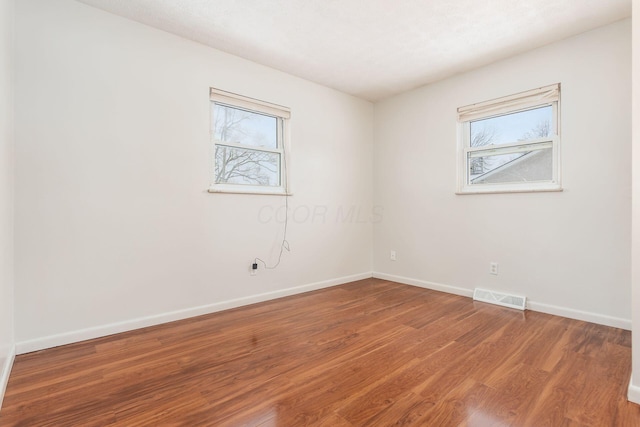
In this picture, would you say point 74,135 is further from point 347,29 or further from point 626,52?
point 626,52

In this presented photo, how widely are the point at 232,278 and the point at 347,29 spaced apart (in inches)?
103

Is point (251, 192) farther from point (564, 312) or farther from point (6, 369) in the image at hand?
point (564, 312)

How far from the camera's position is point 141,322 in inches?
101

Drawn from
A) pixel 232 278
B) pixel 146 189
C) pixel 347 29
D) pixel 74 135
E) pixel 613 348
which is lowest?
pixel 613 348

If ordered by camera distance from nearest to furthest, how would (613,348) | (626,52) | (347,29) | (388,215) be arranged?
(613,348) → (626,52) → (347,29) → (388,215)

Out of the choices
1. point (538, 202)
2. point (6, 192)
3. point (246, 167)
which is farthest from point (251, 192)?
point (538, 202)

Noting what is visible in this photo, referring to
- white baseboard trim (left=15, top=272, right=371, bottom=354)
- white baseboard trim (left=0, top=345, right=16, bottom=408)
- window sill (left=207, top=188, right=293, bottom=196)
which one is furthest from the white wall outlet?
white baseboard trim (left=0, top=345, right=16, bottom=408)

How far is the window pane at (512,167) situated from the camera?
9.82 feet

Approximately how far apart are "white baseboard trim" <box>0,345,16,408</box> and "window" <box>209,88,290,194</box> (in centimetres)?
177

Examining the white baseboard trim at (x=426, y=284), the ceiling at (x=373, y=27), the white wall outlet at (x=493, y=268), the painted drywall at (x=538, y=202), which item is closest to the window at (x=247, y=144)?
the ceiling at (x=373, y=27)

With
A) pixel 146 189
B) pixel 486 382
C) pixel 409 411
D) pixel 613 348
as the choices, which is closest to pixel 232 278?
pixel 146 189

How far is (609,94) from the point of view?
2580 mm

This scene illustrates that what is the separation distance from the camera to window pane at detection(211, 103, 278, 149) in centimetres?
312

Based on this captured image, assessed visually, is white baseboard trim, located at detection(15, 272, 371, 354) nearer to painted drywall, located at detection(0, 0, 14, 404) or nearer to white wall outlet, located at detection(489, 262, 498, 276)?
painted drywall, located at detection(0, 0, 14, 404)
